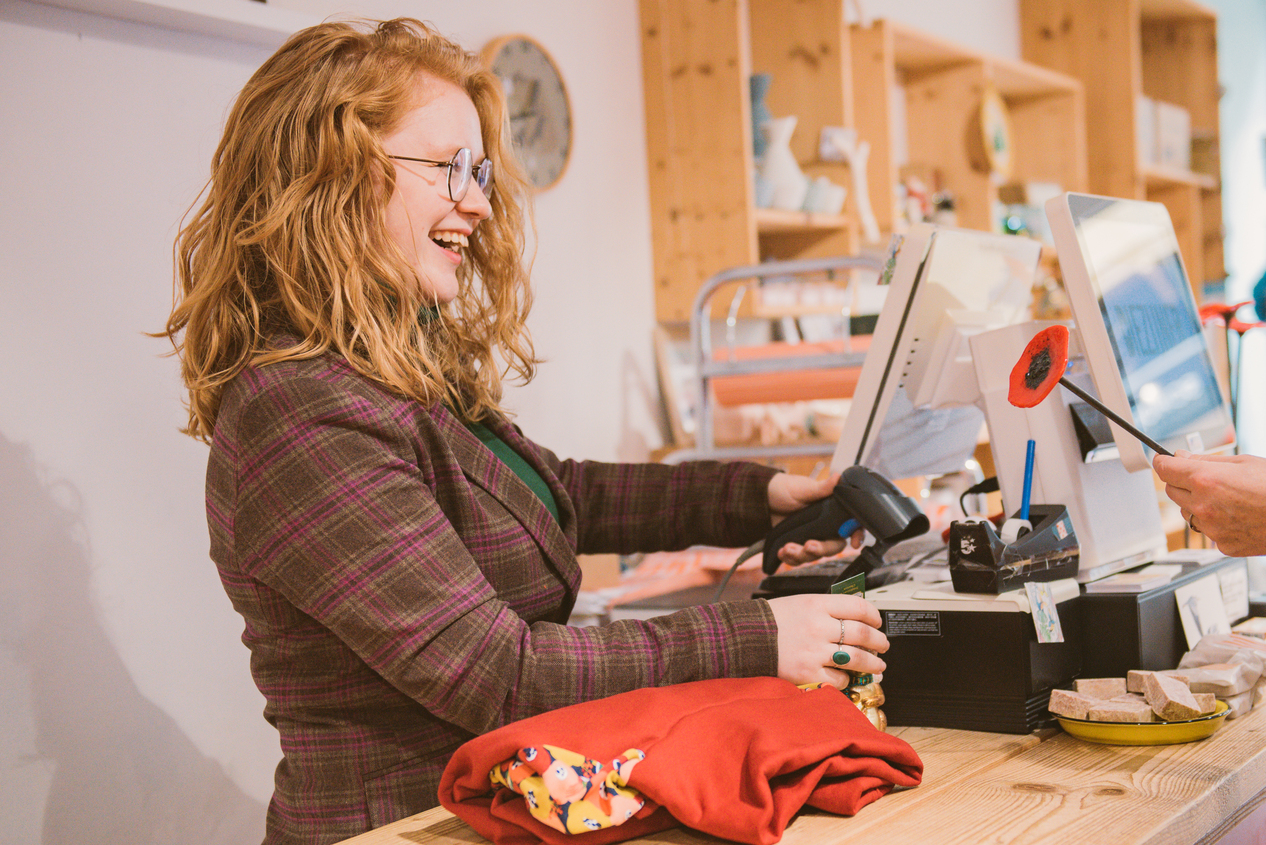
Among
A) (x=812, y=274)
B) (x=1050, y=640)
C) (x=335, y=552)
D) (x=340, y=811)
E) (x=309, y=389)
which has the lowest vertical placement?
(x=340, y=811)

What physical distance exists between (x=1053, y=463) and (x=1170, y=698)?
34cm

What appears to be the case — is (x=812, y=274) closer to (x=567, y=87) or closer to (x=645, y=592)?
(x=567, y=87)

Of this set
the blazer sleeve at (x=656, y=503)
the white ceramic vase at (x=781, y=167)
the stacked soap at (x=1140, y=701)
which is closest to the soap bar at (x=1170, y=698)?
the stacked soap at (x=1140, y=701)

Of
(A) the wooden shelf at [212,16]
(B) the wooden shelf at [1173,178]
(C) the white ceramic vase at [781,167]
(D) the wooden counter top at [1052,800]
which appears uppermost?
(B) the wooden shelf at [1173,178]

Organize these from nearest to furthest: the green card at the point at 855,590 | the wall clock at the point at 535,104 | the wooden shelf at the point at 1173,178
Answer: the green card at the point at 855,590
the wall clock at the point at 535,104
the wooden shelf at the point at 1173,178

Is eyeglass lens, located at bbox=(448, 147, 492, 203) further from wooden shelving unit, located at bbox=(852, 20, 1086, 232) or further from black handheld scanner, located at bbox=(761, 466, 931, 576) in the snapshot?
wooden shelving unit, located at bbox=(852, 20, 1086, 232)

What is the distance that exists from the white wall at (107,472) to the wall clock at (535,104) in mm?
499

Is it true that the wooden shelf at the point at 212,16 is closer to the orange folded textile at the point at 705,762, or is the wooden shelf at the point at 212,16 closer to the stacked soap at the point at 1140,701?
the orange folded textile at the point at 705,762

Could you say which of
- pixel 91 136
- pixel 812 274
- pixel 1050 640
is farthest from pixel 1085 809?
pixel 812 274

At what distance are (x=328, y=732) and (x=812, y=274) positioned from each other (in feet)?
7.83

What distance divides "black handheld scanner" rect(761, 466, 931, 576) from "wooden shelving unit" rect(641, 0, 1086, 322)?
4.82 feet

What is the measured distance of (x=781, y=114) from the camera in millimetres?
3223

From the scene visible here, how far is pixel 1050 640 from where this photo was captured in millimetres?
1133

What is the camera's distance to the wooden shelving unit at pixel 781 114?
2805mm
